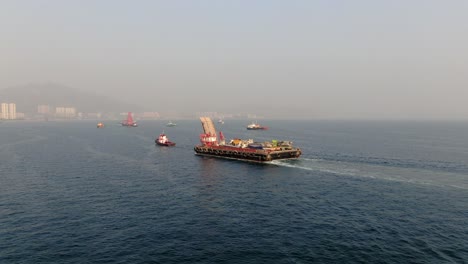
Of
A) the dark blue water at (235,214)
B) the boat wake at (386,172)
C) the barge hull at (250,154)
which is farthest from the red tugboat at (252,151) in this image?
the dark blue water at (235,214)

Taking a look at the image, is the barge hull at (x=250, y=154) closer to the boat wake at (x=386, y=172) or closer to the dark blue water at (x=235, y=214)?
the boat wake at (x=386, y=172)

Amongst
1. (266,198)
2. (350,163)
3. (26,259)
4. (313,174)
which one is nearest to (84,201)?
(26,259)

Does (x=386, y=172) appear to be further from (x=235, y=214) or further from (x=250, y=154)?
(x=235, y=214)

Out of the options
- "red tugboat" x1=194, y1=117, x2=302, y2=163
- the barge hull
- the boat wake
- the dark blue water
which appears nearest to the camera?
the dark blue water

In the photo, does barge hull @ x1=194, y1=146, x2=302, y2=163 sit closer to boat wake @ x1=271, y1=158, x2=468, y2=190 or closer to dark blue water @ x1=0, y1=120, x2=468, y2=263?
boat wake @ x1=271, y1=158, x2=468, y2=190

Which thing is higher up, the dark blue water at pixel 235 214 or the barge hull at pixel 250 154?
the barge hull at pixel 250 154

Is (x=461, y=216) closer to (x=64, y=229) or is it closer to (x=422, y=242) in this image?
(x=422, y=242)

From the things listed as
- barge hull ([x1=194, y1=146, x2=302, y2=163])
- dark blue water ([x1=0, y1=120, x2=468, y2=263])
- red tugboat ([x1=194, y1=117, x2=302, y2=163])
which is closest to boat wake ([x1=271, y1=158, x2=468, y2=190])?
dark blue water ([x1=0, y1=120, x2=468, y2=263])
